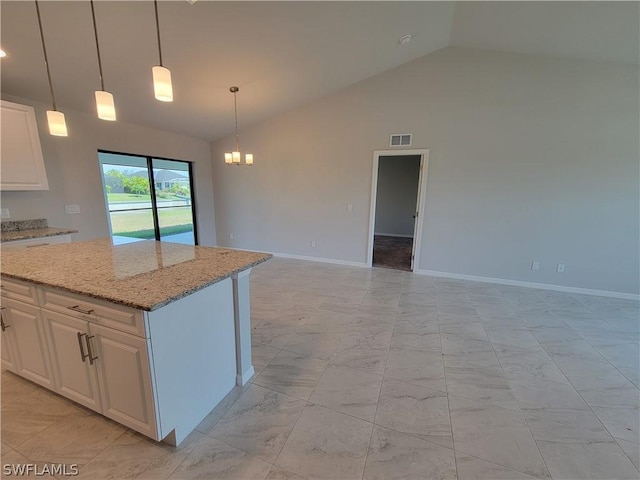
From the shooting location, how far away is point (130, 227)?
4.48 meters

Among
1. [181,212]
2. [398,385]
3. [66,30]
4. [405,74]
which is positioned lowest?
[398,385]

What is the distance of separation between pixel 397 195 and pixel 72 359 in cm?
766

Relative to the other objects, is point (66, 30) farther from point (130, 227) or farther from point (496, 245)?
point (496, 245)

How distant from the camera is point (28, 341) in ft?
5.58

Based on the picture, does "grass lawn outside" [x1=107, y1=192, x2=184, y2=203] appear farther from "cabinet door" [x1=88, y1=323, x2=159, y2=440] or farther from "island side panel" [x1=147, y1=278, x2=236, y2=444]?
"island side panel" [x1=147, y1=278, x2=236, y2=444]

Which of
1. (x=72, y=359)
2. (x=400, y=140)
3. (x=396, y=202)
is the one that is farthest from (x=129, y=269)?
(x=396, y=202)

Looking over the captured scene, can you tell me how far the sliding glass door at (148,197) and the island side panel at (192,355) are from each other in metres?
2.92

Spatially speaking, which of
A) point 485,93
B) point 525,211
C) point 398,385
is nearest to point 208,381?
point 398,385

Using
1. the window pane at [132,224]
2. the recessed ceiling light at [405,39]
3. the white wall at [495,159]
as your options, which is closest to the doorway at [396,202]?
the white wall at [495,159]

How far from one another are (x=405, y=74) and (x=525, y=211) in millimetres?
2700

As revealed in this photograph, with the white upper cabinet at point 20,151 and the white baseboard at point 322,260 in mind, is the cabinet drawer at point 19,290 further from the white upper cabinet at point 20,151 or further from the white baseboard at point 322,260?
the white baseboard at point 322,260

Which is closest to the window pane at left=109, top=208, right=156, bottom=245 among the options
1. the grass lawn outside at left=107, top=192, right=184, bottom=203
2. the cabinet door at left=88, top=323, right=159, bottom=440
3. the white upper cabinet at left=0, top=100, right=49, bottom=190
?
the grass lawn outside at left=107, top=192, right=184, bottom=203

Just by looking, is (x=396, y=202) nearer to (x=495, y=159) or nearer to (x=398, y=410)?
(x=495, y=159)

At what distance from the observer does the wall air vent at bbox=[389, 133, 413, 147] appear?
165 inches
